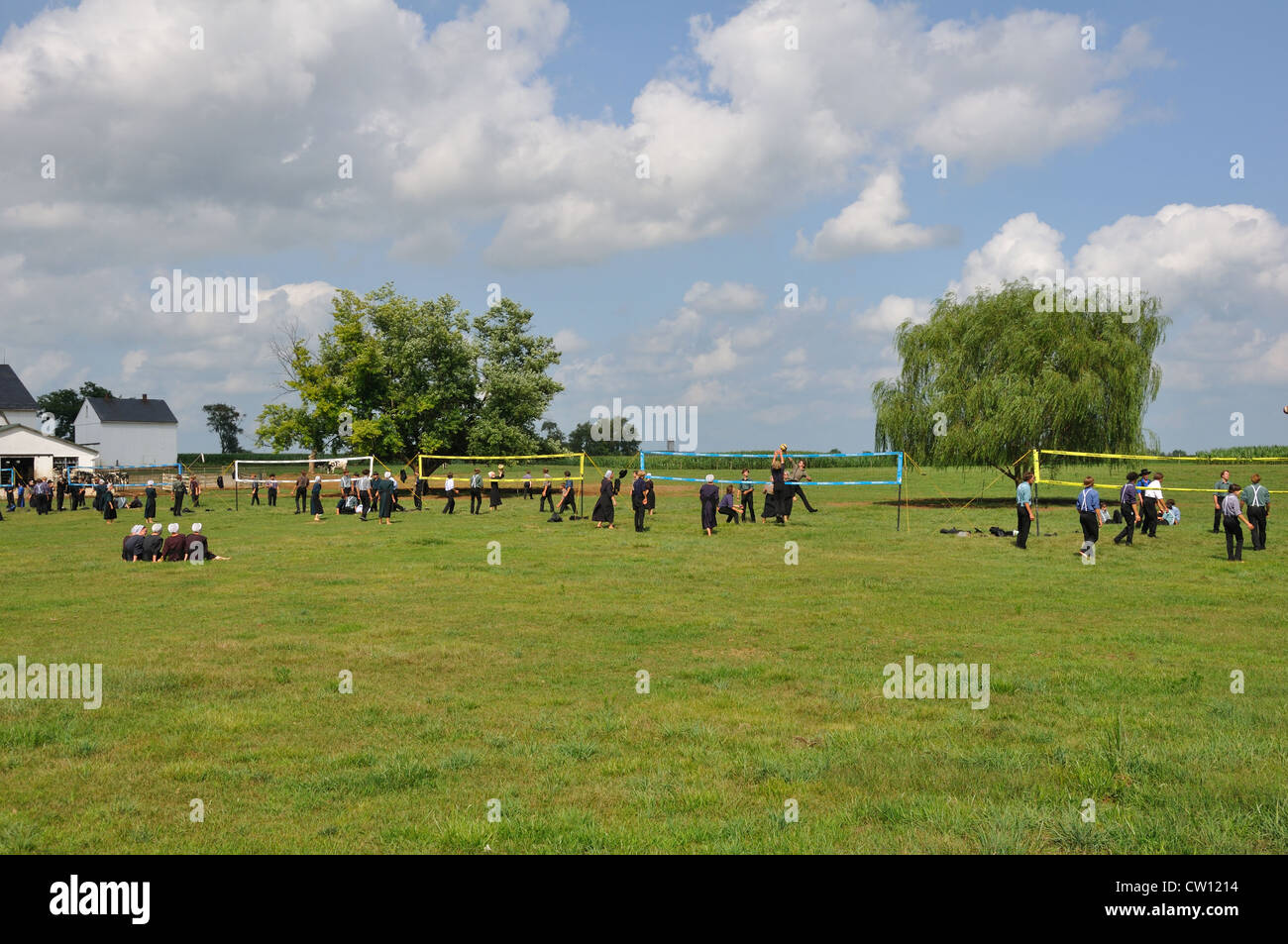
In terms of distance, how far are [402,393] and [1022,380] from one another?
33.1 meters

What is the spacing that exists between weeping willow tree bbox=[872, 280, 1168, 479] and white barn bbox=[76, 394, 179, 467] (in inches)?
3236

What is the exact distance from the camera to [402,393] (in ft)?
172

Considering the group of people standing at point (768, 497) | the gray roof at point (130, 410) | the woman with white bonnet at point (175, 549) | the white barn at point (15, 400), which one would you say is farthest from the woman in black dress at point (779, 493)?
the gray roof at point (130, 410)

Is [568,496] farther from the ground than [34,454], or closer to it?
closer to it

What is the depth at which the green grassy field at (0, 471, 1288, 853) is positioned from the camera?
18.3 ft

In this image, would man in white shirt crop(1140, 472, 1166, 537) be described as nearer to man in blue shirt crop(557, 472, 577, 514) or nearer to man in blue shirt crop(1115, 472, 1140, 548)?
man in blue shirt crop(1115, 472, 1140, 548)

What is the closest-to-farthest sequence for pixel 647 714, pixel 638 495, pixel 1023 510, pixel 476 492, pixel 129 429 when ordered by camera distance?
1. pixel 647 714
2. pixel 1023 510
3. pixel 638 495
4. pixel 476 492
5. pixel 129 429

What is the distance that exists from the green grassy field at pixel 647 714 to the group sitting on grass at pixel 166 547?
6.73 ft

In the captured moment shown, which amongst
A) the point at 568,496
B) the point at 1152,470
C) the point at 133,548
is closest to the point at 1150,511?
the point at 568,496

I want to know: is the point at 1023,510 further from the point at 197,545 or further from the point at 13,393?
the point at 13,393

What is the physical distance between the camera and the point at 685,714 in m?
8.23

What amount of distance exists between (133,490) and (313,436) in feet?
31.2

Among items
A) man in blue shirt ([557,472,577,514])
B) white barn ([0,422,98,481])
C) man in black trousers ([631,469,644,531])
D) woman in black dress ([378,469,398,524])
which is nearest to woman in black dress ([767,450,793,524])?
man in black trousers ([631,469,644,531])
